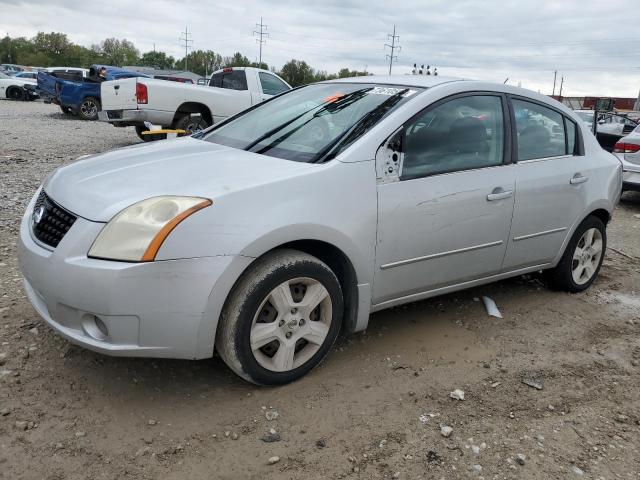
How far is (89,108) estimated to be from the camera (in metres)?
17.8

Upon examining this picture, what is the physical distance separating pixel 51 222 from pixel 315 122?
1604 millimetres

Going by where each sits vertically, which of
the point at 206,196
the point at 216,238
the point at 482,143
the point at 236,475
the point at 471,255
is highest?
the point at 482,143

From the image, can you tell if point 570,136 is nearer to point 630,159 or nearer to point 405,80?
point 405,80

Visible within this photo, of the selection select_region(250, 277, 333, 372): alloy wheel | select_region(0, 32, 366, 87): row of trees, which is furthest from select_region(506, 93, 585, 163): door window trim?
select_region(0, 32, 366, 87): row of trees

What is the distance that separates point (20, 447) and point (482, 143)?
3060mm

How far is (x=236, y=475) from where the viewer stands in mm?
2371

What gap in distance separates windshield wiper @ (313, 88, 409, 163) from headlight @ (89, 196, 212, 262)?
0.83 m

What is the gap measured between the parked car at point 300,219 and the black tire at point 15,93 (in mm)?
27126

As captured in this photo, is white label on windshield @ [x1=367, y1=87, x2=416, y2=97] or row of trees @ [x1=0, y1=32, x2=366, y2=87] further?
row of trees @ [x1=0, y1=32, x2=366, y2=87]

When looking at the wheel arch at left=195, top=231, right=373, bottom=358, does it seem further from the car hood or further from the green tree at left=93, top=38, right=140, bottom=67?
the green tree at left=93, top=38, right=140, bottom=67

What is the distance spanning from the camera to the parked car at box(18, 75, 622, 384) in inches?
99.5

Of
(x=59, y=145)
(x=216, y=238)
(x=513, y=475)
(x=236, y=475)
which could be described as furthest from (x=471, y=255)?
(x=59, y=145)

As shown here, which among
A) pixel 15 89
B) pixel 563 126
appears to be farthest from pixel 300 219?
pixel 15 89

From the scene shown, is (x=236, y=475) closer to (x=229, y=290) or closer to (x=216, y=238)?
(x=229, y=290)
